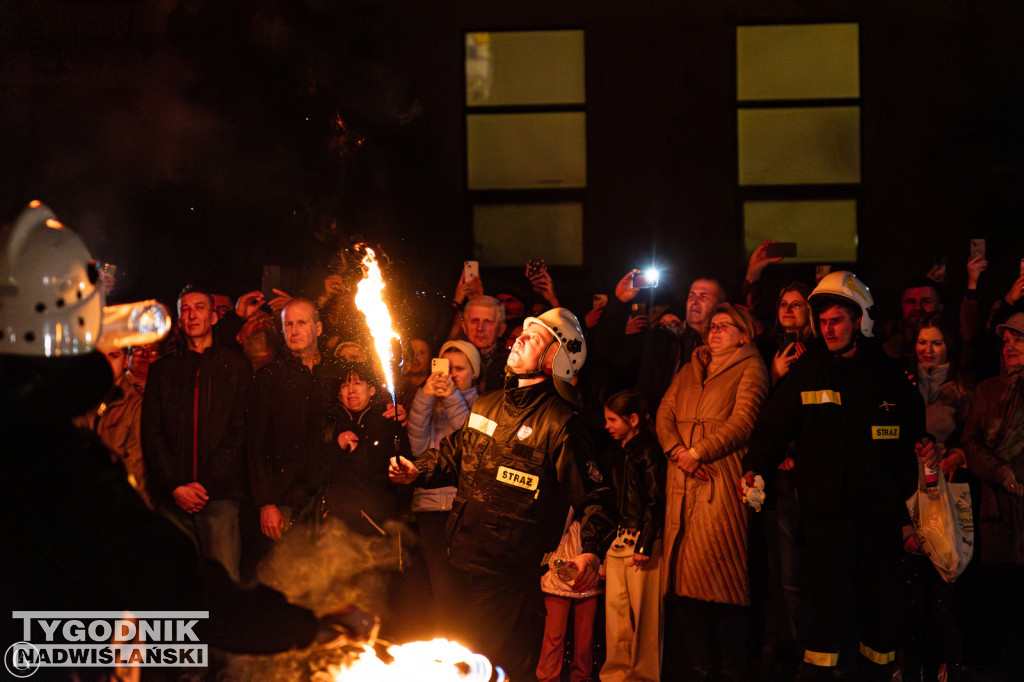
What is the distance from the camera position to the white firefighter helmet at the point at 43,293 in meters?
4.34

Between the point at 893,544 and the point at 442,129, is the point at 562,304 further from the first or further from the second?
the point at 893,544

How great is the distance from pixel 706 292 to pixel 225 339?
325 cm

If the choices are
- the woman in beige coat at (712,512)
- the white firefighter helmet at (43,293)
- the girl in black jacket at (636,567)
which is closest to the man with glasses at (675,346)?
the woman in beige coat at (712,512)

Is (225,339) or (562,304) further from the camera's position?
(562,304)

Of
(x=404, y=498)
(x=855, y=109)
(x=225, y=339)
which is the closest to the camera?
(x=404, y=498)

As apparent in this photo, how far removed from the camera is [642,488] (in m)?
5.79

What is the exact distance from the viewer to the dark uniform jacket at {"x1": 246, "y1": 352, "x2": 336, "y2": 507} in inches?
245

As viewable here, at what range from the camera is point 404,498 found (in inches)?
243

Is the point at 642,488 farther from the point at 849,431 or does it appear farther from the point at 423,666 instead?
the point at 423,666

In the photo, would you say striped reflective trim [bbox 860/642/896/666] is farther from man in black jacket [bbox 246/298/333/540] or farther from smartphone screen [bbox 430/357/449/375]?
man in black jacket [bbox 246/298/333/540]

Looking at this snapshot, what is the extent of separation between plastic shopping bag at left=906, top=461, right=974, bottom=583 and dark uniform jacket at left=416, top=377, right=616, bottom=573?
1.97 meters

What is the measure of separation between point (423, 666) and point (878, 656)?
2830 mm

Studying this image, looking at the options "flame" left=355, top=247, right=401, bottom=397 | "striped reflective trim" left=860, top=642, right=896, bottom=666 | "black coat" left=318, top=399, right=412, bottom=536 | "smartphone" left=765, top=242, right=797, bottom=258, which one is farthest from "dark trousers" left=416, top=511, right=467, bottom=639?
"smartphone" left=765, top=242, right=797, bottom=258

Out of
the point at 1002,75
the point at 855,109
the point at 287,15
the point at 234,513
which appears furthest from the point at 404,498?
the point at 1002,75
